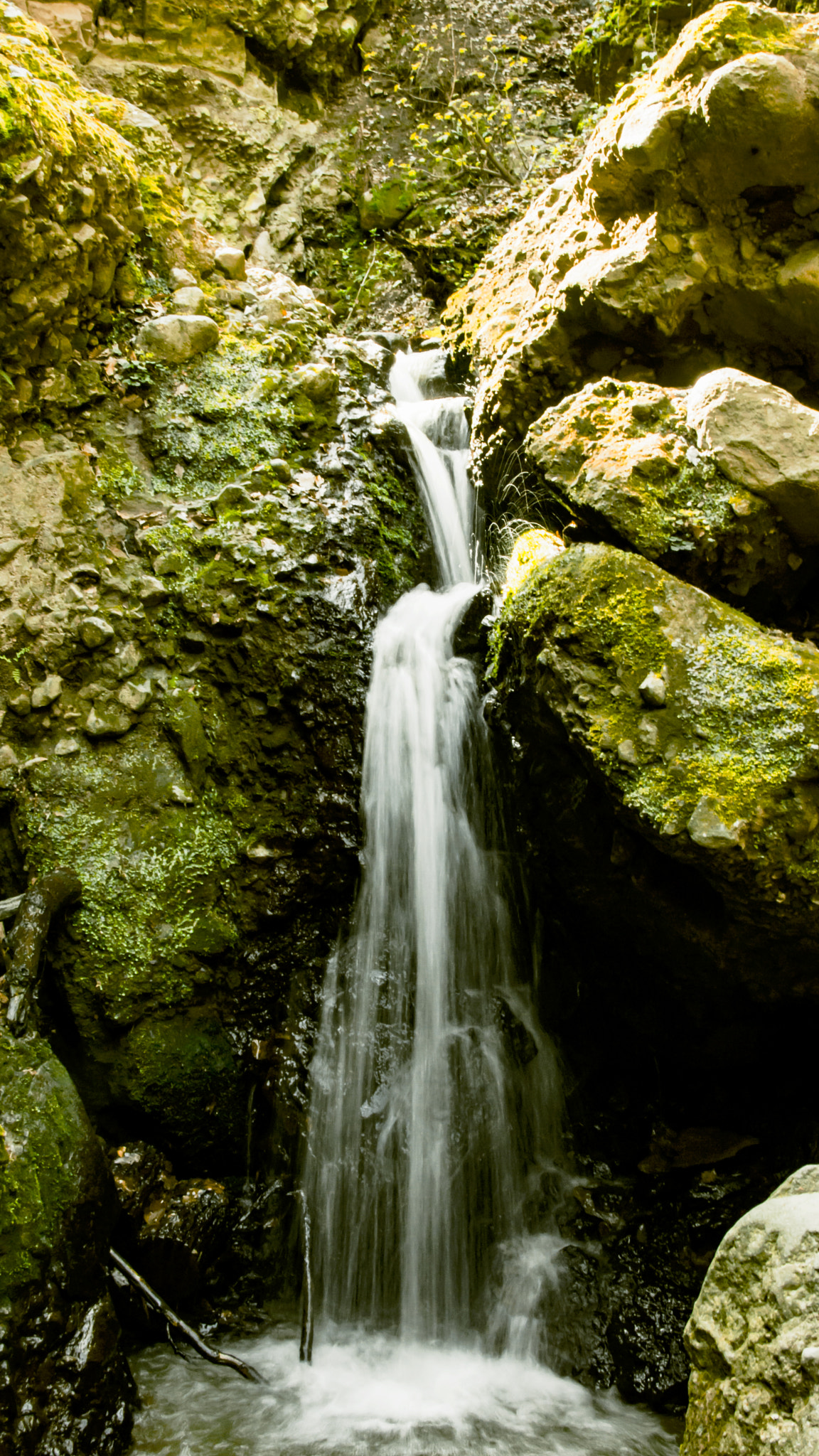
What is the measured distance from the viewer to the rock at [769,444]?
11.5 feet

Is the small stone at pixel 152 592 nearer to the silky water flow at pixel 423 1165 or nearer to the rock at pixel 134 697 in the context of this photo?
the rock at pixel 134 697

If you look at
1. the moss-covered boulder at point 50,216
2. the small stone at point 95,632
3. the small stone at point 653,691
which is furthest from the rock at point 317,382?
the small stone at point 653,691

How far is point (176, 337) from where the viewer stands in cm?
567

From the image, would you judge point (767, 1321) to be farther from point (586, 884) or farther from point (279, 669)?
point (279, 669)

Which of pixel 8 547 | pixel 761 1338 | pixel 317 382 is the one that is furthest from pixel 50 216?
pixel 761 1338

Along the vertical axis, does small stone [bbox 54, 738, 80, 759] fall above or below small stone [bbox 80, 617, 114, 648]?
below

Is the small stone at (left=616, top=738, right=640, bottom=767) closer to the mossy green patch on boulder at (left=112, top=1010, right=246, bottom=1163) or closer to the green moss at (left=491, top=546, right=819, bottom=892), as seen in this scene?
the green moss at (left=491, top=546, right=819, bottom=892)

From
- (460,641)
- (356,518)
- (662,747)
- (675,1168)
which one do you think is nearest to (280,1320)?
(675,1168)

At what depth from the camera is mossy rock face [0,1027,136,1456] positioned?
2.63 m

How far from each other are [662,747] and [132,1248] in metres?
3.13

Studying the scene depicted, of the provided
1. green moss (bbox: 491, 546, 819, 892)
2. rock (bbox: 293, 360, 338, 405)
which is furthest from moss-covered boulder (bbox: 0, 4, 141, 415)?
green moss (bbox: 491, 546, 819, 892)

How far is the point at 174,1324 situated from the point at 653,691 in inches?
133

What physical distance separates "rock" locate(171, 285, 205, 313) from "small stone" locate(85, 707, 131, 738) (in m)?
3.53

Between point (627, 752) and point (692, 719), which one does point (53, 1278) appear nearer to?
point (627, 752)
